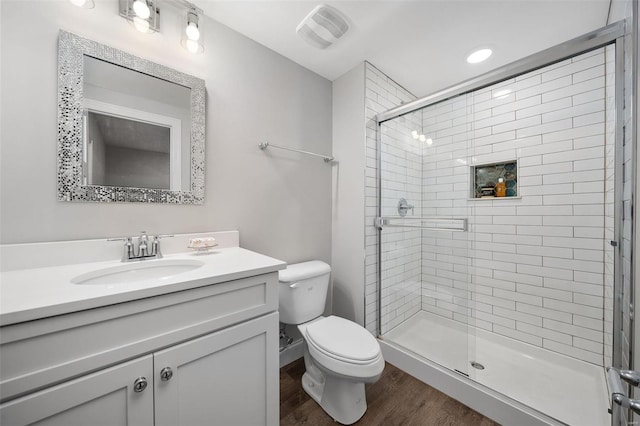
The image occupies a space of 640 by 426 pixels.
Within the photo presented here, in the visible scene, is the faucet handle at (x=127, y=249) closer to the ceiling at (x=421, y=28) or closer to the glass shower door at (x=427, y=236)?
the ceiling at (x=421, y=28)

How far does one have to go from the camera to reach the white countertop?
557mm

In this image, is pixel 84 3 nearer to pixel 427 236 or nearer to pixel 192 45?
pixel 192 45

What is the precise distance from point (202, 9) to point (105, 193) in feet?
3.84

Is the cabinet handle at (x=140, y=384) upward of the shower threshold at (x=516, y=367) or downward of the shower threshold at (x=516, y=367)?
upward

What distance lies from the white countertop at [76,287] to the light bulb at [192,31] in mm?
1211

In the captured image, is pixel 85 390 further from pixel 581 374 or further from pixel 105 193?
pixel 581 374

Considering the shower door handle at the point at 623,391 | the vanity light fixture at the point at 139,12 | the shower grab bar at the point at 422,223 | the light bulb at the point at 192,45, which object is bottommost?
the shower door handle at the point at 623,391

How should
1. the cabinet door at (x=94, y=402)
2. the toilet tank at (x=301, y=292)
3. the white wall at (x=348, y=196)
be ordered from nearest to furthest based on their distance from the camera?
1. the cabinet door at (x=94, y=402)
2. the toilet tank at (x=301, y=292)
3. the white wall at (x=348, y=196)

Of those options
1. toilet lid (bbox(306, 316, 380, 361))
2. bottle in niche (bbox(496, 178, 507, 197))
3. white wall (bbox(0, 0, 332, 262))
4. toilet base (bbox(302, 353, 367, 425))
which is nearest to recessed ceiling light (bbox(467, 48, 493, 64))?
bottle in niche (bbox(496, 178, 507, 197))

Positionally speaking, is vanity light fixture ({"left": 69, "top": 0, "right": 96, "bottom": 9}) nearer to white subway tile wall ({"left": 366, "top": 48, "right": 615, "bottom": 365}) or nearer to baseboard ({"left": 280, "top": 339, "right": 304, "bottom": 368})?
white subway tile wall ({"left": 366, "top": 48, "right": 615, "bottom": 365})

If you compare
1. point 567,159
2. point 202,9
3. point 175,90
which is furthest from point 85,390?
point 567,159

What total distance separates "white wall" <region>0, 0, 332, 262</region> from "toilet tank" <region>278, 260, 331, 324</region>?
272 mm

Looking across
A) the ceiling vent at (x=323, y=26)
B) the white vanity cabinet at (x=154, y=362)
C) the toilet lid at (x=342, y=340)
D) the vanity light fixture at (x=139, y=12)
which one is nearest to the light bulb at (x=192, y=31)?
the vanity light fixture at (x=139, y=12)

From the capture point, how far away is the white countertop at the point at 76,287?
557 millimetres
